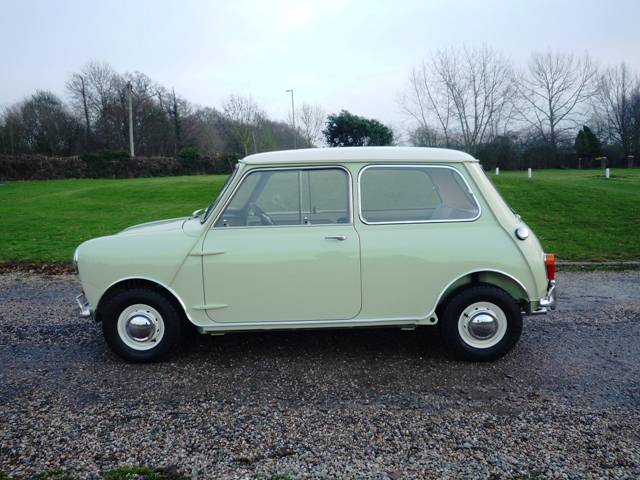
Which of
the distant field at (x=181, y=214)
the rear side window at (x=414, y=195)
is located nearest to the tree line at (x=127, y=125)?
the distant field at (x=181, y=214)

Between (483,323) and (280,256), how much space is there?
5.93 feet

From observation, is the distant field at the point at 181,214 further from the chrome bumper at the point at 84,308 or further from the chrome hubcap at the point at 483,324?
the chrome bumper at the point at 84,308

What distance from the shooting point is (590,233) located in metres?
10.2

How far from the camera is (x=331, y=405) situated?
3.34 metres

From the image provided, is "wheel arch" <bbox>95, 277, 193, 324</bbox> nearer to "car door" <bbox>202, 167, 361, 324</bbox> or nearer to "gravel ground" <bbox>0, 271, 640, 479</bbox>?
"car door" <bbox>202, 167, 361, 324</bbox>

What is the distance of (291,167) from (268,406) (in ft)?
6.44

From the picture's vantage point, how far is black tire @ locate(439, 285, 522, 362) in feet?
12.8

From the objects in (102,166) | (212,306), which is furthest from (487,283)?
(102,166)

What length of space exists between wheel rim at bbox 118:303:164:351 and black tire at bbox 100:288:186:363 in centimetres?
3

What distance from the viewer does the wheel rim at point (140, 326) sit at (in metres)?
3.99

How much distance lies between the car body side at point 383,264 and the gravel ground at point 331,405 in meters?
0.48

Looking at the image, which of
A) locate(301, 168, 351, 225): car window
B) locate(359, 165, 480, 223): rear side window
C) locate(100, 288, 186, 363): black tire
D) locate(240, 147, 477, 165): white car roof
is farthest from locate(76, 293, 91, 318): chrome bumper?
locate(359, 165, 480, 223): rear side window

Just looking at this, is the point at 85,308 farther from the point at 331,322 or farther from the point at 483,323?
the point at 483,323

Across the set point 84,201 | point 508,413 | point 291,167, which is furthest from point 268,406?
point 84,201
